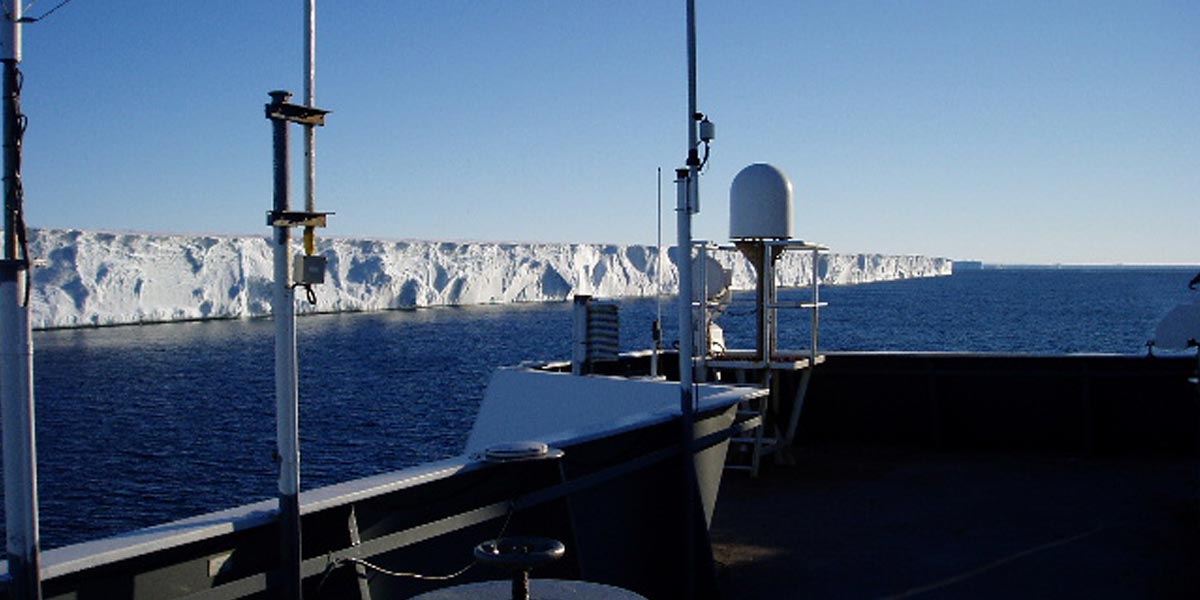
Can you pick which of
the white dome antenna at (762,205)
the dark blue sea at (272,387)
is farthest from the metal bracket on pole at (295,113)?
the dark blue sea at (272,387)

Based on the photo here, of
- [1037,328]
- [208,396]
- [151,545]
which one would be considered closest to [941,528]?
[151,545]

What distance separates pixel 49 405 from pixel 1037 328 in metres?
62.5

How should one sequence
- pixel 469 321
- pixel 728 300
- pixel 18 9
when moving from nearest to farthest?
pixel 18 9, pixel 728 300, pixel 469 321

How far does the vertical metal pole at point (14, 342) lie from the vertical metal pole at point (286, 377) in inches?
32.7

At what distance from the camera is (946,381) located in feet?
36.9

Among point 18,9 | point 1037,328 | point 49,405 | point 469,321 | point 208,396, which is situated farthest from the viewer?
point 469,321

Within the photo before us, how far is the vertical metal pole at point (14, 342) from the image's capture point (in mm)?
3176

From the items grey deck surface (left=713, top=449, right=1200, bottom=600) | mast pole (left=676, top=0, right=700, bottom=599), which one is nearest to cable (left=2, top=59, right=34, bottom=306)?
mast pole (left=676, top=0, right=700, bottom=599)

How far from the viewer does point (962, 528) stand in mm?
7875

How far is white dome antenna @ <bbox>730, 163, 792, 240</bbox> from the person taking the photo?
1050cm

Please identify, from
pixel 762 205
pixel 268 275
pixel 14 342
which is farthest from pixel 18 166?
pixel 268 275

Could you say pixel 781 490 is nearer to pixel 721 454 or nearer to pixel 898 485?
pixel 898 485

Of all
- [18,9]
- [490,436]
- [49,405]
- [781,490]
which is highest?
[18,9]

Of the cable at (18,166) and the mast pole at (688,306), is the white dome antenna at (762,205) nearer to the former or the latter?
the mast pole at (688,306)
